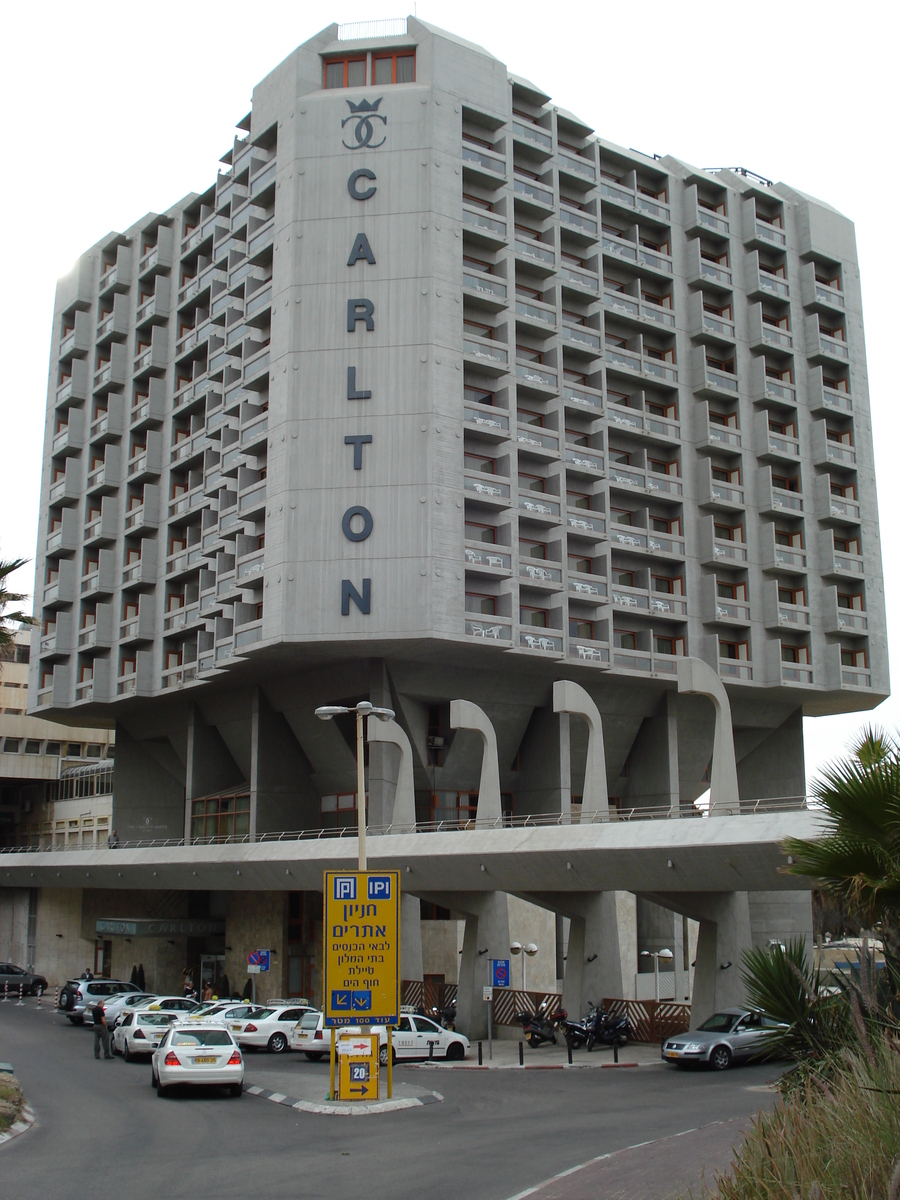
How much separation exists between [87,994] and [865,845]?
40268 millimetres

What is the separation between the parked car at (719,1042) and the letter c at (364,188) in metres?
39.1

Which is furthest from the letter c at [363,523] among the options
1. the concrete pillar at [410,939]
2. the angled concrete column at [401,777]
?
the concrete pillar at [410,939]

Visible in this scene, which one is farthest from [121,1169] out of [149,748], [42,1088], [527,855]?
[149,748]

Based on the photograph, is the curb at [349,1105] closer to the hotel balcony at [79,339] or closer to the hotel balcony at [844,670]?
the hotel balcony at [844,670]

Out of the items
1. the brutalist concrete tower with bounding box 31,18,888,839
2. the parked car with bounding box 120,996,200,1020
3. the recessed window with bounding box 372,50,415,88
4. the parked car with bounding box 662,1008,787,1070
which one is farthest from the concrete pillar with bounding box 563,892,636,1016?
the recessed window with bounding box 372,50,415,88

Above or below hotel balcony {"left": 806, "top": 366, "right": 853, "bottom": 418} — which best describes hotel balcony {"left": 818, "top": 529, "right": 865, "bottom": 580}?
below

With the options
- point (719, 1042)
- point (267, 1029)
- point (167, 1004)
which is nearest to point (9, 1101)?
point (267, 1029)

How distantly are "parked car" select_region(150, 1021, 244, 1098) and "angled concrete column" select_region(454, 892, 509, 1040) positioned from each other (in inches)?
681

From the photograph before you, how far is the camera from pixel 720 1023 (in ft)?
102

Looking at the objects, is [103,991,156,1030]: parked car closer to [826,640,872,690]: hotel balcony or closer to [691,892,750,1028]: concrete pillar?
[691,892,750,1028]: concrete pillar

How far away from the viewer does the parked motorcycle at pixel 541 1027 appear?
37250 mm

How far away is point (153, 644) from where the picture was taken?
65.2 metres

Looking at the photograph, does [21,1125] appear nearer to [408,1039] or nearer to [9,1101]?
[9,1101]

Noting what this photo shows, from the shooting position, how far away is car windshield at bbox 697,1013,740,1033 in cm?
3084
